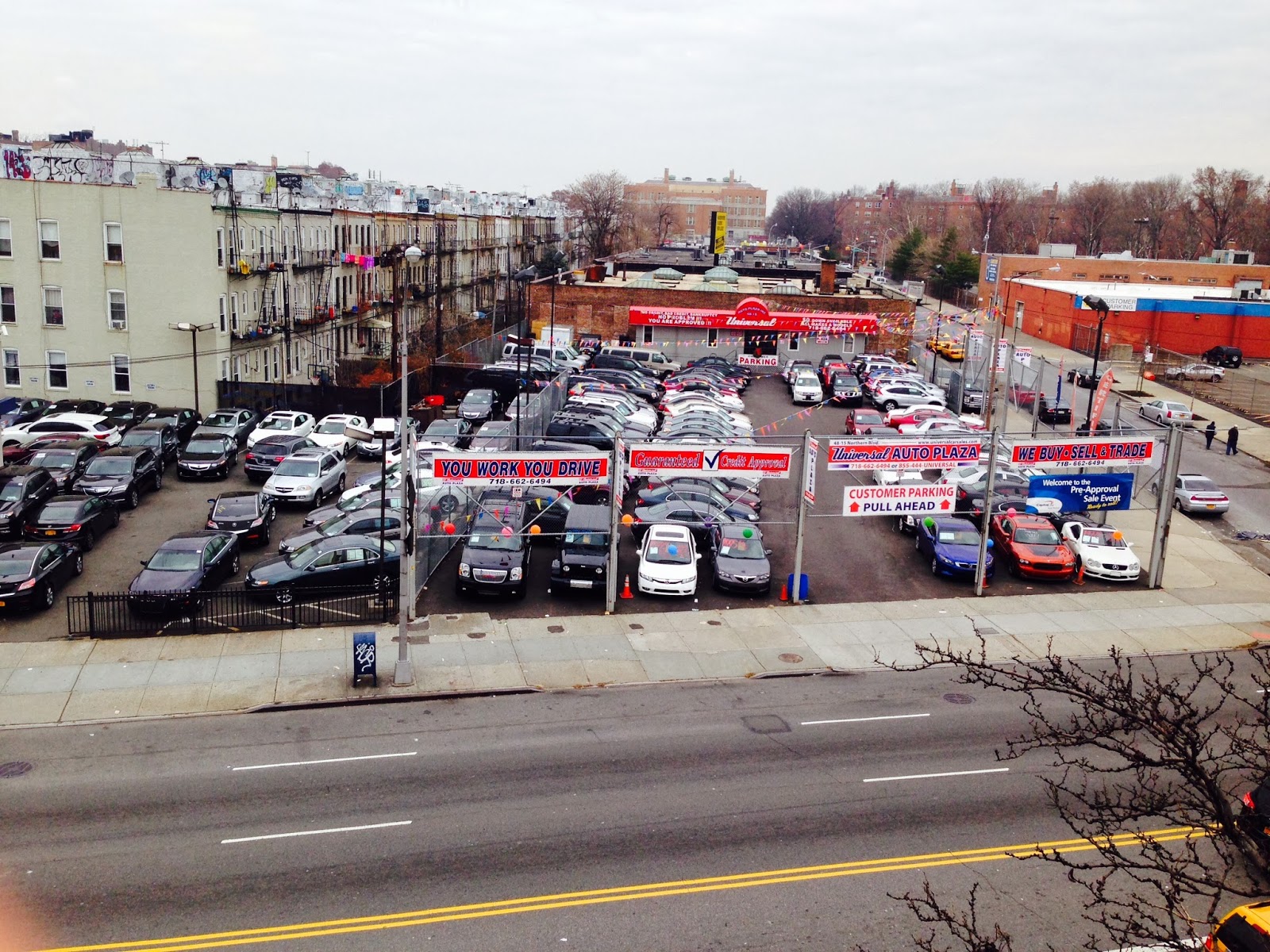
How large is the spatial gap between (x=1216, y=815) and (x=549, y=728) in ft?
39.8

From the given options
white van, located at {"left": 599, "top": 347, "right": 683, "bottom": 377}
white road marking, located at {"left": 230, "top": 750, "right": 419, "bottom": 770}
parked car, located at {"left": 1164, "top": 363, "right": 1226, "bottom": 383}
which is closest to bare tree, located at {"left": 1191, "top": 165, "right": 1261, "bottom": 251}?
parked car, located at {"left": 1164, "top": 363, "right": 1226, "bottom": 383}

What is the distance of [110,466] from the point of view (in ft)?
98.1

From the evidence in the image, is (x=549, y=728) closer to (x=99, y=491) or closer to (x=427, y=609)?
(x=427, y=609)

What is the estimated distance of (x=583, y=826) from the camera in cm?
1416

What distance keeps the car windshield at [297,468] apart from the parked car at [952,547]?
17127 mm

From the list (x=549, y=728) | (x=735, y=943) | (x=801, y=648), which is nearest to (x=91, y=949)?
(x=735, y=943)

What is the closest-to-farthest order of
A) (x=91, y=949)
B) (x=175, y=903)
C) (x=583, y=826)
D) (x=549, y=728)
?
1. (x=91, y=949)
2. (x=175, y=903)
3. (x=583, y=826)
4. (x=549, y=728)

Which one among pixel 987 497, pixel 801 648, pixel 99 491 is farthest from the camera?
pixel 99 491

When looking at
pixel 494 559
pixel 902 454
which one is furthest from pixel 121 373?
pixel 902 454

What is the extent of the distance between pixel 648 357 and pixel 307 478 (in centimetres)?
2741

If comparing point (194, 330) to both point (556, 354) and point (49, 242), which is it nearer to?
point (49, 242)

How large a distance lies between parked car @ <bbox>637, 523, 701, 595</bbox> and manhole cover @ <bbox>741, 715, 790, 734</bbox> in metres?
6.21

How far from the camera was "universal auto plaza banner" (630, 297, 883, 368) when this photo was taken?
59.5m

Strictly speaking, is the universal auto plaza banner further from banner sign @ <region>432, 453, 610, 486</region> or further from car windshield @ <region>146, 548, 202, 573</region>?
car windshield @ <region>146, 548, 202, 573</region>
